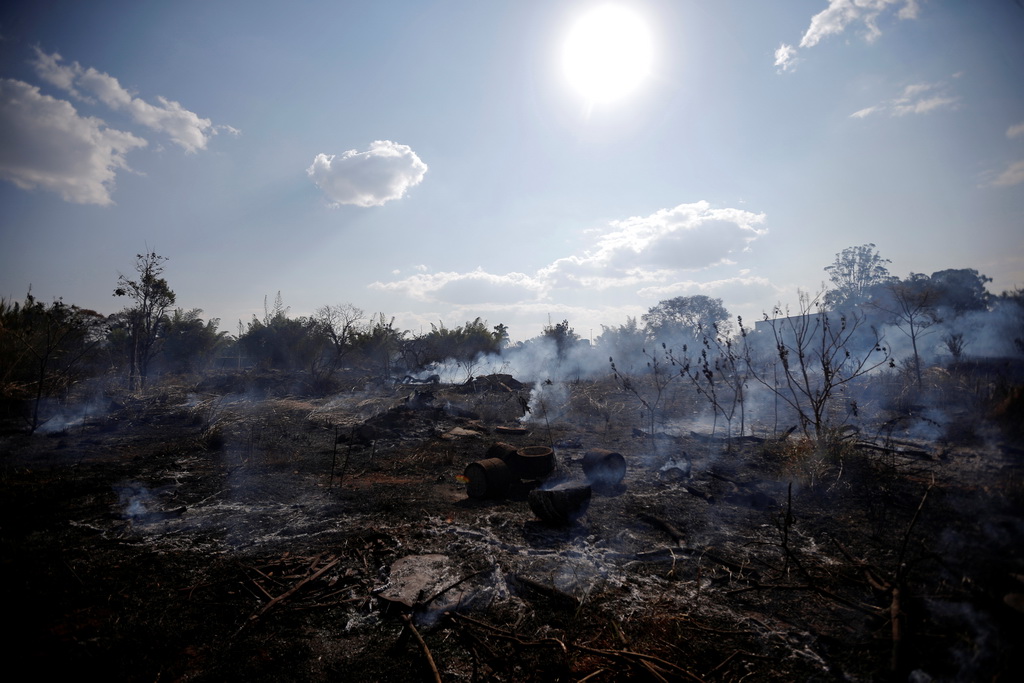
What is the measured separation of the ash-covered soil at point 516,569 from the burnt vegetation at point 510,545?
0.03 m

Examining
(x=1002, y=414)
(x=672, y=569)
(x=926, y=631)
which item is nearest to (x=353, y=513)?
(x=672, y=569)

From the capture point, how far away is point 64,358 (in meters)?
14.8

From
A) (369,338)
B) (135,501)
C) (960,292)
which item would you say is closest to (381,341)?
(369,338)

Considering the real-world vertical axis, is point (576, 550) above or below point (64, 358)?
below

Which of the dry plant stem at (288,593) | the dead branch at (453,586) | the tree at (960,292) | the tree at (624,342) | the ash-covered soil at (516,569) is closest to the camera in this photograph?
the ash-covered soil at (516,569)

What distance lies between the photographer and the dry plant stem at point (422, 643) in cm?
281

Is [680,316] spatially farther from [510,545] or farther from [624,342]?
[510,545]

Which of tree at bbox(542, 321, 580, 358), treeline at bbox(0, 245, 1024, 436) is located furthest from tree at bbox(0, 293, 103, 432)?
tree at bbox(542, 321, 580, 358)

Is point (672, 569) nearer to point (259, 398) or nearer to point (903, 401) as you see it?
point (903, 401)

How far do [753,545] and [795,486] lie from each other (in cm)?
253

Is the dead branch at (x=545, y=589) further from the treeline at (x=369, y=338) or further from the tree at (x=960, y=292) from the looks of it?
the tree at (x=960, y=292)

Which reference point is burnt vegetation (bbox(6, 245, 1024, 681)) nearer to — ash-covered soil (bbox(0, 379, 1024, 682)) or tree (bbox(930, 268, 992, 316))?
ash-covered soil (bbox(0, 379, 1024, 682))

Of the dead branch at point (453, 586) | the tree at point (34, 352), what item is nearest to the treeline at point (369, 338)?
the tree at point (34, 352)

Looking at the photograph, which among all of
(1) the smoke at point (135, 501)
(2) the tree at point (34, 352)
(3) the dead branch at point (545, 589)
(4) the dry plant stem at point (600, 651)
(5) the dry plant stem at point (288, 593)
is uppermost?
(2) the tree at point (34, 352)
